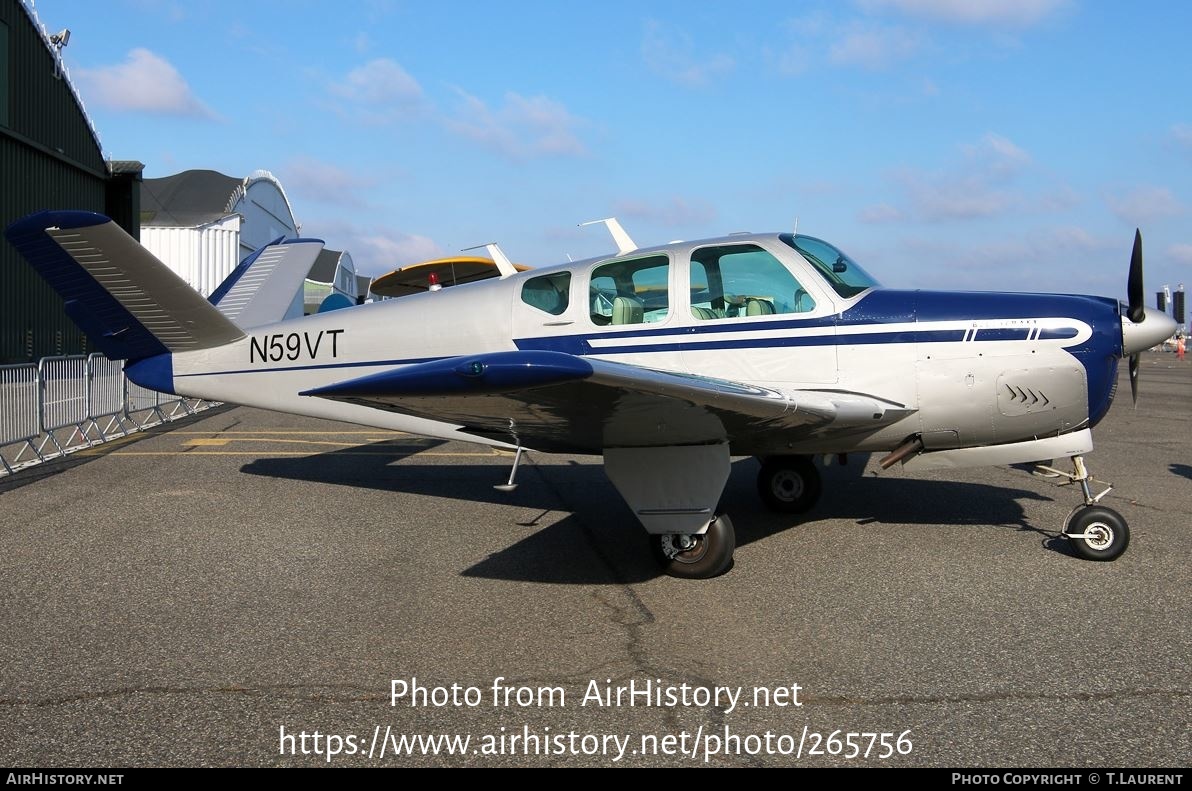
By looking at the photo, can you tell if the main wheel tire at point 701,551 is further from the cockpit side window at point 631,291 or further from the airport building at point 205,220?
the airport building at point 205,220

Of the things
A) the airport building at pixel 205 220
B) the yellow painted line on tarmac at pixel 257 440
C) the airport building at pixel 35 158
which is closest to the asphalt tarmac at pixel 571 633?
the yellow painted line on tarmac at pixel 257 440

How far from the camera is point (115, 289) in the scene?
766 centimetres

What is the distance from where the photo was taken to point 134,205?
29969 mm

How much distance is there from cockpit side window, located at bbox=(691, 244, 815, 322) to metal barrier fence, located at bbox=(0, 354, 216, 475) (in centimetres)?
746

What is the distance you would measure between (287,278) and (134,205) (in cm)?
2448

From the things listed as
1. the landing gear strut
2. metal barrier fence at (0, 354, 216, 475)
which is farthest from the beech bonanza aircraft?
metal barrier fence at (0, 354, 216, 475)

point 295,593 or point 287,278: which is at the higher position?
point 287,278

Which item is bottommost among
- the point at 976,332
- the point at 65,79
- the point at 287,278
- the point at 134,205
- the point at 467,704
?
the point at 467,704

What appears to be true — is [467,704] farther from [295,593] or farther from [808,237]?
[808,237]

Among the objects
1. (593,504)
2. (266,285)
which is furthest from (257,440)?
(593,504)

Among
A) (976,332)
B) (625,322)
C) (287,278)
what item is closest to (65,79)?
(287,278)

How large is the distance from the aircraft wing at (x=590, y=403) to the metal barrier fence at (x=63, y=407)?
250 inches

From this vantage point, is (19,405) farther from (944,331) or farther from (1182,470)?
(1182,470)

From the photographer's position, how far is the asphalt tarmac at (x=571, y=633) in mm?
3246
